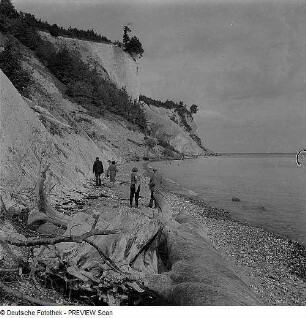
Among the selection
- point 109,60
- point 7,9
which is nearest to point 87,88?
point 7,9

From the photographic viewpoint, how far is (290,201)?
20.5m

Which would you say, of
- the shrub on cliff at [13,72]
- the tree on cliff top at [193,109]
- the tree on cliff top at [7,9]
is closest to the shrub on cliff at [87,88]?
the tree on cliff top at [7,9]

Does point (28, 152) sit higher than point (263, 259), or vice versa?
point (28, 152)

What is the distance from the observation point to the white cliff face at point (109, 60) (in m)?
55.4

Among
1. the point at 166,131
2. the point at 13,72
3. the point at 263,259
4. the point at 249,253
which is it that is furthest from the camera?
the point at 166,131

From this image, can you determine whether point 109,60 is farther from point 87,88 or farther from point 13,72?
point 13,72

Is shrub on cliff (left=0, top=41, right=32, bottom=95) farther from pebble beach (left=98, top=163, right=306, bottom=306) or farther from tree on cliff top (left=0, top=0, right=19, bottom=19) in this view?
tree on cliff top (left=0, top=0, right=19, bottom=19)

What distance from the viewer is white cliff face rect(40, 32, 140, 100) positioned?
55.4m

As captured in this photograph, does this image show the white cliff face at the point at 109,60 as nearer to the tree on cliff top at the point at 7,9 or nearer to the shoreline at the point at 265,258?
the tree on cliff top at the point at 7,9

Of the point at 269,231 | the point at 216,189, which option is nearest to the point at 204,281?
the point at 269,231

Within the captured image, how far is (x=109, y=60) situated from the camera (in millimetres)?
62250

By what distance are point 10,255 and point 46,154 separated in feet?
30.3

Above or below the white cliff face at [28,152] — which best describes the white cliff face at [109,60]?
above
